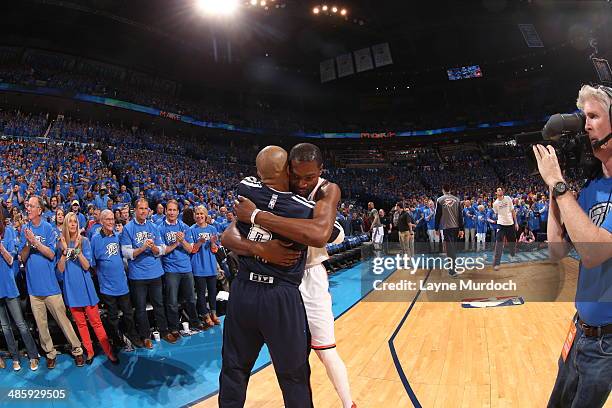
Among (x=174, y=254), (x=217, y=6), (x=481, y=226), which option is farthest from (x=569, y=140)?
(x=217, y=6)

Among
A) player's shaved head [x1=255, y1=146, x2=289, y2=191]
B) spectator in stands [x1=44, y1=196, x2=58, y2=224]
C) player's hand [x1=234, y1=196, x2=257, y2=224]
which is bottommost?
player's hand [x1=234, y1=196, x2=257, y2=224]

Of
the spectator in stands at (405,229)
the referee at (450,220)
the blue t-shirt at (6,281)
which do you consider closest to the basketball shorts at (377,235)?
the spectator in stands at (405,229)

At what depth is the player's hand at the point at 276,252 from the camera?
2.04 metres

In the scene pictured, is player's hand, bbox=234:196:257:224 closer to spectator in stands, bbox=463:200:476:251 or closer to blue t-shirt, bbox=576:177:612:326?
blue t-shirt, bbox=576:177:612:326

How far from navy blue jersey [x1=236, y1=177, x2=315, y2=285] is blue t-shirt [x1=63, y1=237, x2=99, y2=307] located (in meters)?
3.24

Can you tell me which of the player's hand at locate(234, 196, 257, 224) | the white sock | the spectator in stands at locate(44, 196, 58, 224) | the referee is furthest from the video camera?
the spectator in stands at locate(44, 196, 58, 224)

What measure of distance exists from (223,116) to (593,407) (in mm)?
32047

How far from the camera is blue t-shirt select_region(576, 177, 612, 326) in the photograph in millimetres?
1510

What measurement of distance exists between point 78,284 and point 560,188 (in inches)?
184

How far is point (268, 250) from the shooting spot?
204 cm

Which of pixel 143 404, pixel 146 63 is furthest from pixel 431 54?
pixel 143 404

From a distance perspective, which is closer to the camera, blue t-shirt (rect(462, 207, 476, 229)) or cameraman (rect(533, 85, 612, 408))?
cameraman (rect(533, 85, 612, 408))

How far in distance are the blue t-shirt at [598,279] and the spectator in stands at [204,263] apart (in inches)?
190

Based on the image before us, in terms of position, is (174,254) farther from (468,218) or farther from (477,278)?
(468,218)
